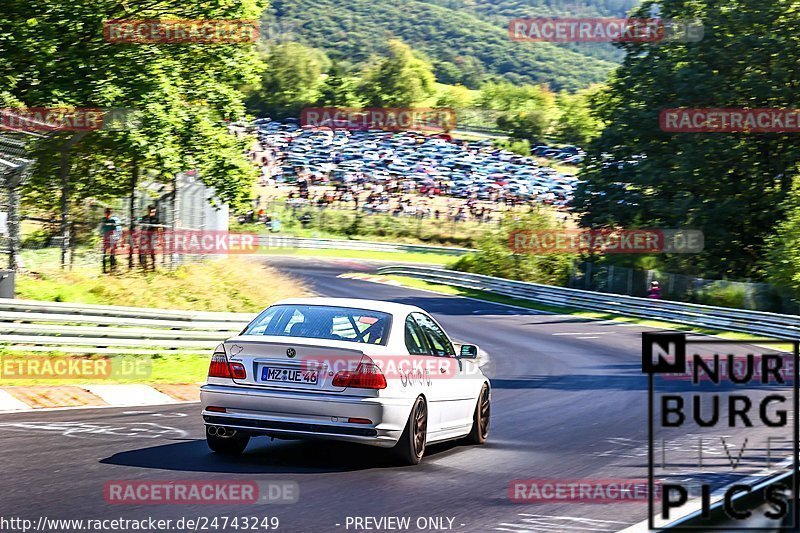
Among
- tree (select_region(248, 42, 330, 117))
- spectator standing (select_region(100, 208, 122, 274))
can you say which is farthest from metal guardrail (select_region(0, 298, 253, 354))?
tree (select_region(248, 42, 330, 117))

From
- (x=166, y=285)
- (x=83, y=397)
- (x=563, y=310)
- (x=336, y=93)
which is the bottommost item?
(x=563, y=310)

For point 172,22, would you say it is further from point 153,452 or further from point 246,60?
point 153,452

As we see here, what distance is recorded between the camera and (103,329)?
55.0 feet

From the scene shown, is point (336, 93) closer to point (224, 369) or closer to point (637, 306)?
point (637, 306)

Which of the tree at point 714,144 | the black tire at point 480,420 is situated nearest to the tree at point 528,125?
the tree at point 714,144

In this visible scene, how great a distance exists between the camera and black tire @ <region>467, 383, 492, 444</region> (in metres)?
11.3

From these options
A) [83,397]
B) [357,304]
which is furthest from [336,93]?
[357,304]

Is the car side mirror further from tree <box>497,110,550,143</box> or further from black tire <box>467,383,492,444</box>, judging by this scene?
tree <box>497,110,550,143</box>

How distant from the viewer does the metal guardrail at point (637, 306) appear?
3562cm

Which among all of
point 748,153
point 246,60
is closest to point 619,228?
point 748,153

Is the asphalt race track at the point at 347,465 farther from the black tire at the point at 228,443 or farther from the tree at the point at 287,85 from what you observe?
the tree at the point at 287,85

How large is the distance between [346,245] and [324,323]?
60903 mm

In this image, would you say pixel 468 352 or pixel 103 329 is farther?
pixel 103 329

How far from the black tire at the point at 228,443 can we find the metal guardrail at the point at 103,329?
22.8ft
